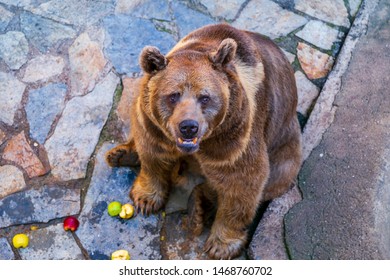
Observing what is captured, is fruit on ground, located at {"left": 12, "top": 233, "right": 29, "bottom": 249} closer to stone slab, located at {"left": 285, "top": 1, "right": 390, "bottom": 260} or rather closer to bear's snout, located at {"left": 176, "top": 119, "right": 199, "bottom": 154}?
bear's snout, located at {"left": 176, "top": 119, "right": 199, "bottom": 154}

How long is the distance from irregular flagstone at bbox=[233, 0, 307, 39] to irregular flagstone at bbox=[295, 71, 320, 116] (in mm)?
552

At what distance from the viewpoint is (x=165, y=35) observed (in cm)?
532

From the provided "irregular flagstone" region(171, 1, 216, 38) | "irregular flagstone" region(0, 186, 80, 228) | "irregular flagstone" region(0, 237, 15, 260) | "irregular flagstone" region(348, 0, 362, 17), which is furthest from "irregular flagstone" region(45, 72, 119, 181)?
"irregular flagstone" region(348, 0, 362, 17)

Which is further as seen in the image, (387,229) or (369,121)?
(369,121)

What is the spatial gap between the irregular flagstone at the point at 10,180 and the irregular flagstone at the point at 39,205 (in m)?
0.05

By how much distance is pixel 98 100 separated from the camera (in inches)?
192

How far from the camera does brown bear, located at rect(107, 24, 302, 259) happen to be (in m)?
3.33

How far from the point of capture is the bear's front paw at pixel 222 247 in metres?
4.17

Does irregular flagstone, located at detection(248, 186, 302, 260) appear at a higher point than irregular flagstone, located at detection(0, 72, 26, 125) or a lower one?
lower

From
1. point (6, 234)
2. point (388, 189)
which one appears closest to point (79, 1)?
point (6, 234)

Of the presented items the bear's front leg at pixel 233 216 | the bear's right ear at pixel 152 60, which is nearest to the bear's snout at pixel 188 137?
the bear's right ear at pixel 152 60

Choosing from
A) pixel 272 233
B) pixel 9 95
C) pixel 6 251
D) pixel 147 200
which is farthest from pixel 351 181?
pixel 9 95
